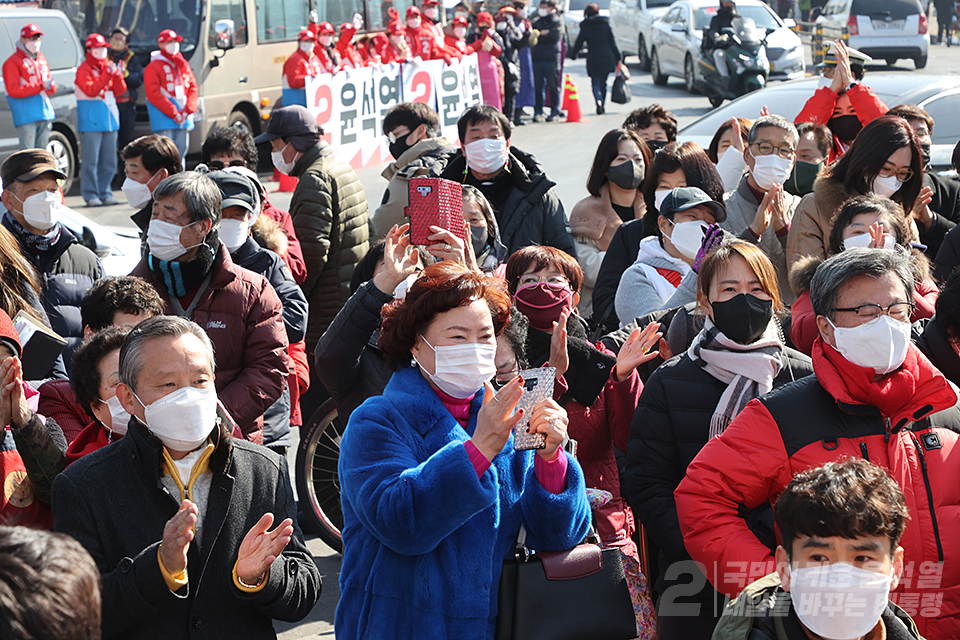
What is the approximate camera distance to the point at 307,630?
4957mm

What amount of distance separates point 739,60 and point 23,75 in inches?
487

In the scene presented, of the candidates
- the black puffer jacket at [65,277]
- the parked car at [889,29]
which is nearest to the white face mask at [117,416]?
the black puffer jacket at [65,277]

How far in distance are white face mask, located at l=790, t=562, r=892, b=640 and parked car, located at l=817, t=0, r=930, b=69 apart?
25.7 meters

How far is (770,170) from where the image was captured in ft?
20.2

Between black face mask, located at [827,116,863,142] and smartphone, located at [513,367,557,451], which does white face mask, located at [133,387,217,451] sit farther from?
black face mask, located at [827,116,863,142]

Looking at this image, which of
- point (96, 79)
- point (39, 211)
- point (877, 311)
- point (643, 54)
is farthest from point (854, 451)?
point (643, 54)

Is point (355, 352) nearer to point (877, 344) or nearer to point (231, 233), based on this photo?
point (231, 233)

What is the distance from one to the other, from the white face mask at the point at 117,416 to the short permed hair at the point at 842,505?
209 cm

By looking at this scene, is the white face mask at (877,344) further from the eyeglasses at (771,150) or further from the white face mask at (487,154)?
the white face mask at (487,154)

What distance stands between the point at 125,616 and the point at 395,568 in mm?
714

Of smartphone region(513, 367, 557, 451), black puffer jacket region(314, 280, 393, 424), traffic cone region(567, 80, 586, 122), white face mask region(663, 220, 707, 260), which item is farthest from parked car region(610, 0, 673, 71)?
smartphone region(513, 367, 557, 451)

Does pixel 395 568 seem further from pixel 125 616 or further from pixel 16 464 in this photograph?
pixel 16 464

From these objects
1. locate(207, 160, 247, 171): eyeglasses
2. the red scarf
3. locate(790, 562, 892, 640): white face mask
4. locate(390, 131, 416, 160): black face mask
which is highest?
locate(390, 131, 416, 160): black face mask

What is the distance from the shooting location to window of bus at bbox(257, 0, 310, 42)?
17.8 metres
